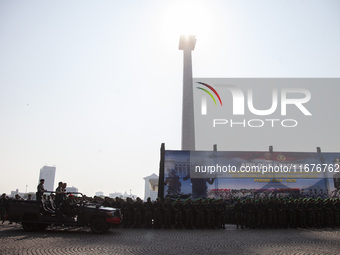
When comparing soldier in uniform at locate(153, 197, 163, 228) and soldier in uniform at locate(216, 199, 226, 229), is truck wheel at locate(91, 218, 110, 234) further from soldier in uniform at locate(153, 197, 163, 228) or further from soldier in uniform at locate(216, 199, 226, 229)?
soldier in uniform at locate(216, 199, 226, 229)

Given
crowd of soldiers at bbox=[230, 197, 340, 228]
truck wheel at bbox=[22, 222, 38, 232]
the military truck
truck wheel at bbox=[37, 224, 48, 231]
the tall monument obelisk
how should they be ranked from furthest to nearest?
the tall monument obelisk
crowd of soldiers at bbox=[230, 197, 340, 228]
truck wheel at bbox=[37, 224, 48, 231]
truck wheel at bbox=[22, 222, 38, 232]
the military truck

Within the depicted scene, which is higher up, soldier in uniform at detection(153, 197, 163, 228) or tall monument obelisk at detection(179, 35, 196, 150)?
tall monument obelisk at detection(179, 35, 196, 150)

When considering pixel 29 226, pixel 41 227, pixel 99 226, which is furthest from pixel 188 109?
pixel 29 226

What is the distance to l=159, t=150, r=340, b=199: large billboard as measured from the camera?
97.0 ft

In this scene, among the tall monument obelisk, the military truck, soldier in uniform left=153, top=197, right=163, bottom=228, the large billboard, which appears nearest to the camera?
the military truck

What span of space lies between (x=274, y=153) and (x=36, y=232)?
25.8 m

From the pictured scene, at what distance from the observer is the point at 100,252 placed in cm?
758

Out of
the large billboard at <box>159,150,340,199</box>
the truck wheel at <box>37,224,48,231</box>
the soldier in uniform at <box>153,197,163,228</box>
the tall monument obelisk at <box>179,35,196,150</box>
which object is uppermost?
the tall monument obelisk at <box>179,35,196,150</box>

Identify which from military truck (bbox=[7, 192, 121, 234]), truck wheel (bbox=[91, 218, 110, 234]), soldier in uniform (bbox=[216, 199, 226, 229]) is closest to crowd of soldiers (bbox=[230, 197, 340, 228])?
soldier in uniform (bbox=[216, 199, 226, 229])

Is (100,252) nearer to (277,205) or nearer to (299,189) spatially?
(277,205)

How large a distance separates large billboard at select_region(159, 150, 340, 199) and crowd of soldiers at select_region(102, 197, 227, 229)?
1429 centimetres

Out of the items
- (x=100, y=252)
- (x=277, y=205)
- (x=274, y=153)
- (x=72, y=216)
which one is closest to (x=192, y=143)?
(x=274, y=153)

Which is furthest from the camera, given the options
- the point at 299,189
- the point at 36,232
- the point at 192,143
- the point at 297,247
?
the point at 192,143

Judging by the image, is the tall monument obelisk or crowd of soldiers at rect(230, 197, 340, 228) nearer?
crowd of soldiers at rect(230, 197, 340, 228)
